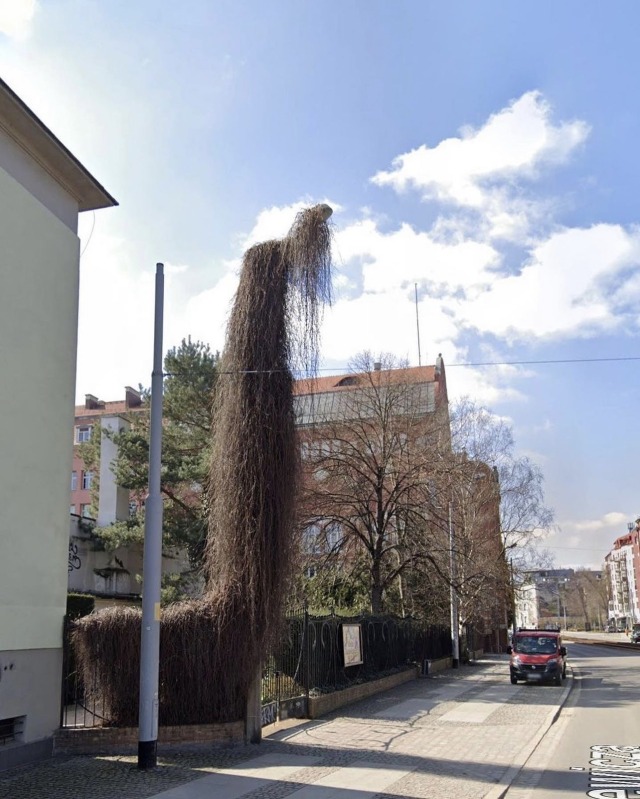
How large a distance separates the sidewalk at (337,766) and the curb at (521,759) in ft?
0.06

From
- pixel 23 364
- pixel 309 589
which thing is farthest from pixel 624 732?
pixel 309 589

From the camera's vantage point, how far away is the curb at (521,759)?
9.12 m

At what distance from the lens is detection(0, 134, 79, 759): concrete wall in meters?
10.8

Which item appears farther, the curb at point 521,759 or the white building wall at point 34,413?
the white building wall at point 34,413

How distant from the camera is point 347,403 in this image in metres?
28.7

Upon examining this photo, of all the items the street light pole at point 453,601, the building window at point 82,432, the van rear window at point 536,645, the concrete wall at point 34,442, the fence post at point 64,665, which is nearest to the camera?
the concrete wall at point 34,442

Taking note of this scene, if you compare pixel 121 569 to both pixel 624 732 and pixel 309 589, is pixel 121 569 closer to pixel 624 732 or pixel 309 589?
pixel 309 589

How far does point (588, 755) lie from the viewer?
1186 centimetres

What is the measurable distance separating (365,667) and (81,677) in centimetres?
1046

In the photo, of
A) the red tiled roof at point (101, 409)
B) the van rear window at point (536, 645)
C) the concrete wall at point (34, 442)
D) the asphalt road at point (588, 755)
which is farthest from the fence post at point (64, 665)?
the red tiled roof at point (101, 409)

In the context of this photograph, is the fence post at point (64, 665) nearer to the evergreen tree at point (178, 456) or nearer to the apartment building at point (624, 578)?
the evergreen tree at point (178, 456)

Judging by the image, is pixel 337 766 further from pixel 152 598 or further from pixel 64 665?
pixel 64 665

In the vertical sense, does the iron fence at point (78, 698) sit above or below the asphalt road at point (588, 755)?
above

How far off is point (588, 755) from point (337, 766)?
13.5 ft
